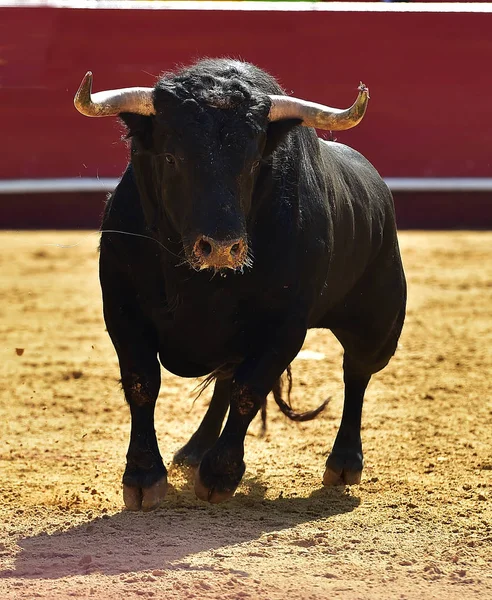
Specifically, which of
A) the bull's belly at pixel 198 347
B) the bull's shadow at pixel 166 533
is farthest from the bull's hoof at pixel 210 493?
the bull's belly at pixel 198 347

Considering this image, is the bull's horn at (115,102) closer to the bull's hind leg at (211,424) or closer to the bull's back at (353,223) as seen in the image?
the bull's back at (353,223)

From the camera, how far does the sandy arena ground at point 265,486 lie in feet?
10.7

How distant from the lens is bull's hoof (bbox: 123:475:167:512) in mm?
3672

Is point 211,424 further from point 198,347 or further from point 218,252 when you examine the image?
point 218,252

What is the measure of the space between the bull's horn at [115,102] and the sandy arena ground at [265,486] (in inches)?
24.9

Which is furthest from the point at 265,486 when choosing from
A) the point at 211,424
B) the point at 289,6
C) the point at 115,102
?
the point at 289,6

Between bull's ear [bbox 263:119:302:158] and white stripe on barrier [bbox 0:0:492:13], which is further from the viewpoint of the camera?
white stripe on barrier [bbox 0:0:492:13]

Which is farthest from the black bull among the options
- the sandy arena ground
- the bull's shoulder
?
the sandy arena ground

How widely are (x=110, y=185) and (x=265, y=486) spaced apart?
17.8 ft

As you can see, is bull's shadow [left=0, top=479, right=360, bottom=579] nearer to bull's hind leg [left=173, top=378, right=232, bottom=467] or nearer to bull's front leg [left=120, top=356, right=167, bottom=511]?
bull's front leg [left=120, top=356, right=167, bottom=511]

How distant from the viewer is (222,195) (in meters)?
3.43

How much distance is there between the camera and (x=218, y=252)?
3.29 m

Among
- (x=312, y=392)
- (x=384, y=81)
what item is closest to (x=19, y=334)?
(x=312, y=392)

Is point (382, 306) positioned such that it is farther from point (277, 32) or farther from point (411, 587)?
point (277, 32)
